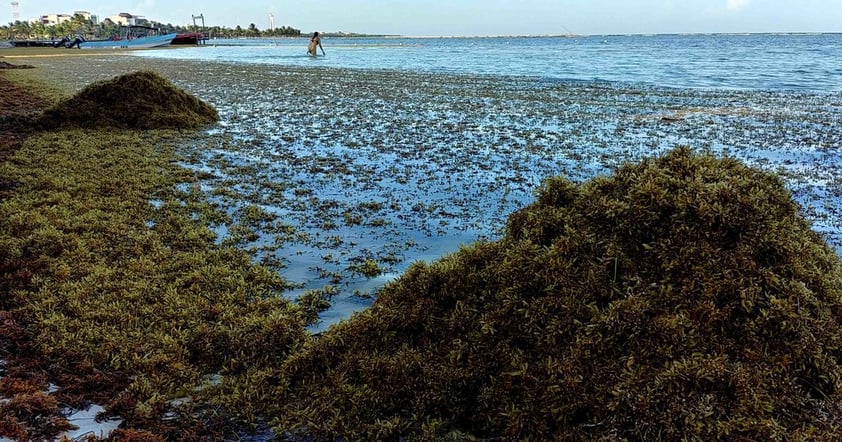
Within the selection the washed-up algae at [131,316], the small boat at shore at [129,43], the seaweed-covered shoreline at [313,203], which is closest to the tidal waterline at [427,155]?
the seaweed-covered shoreline at [313,203]

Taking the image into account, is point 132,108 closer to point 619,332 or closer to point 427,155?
point 427,155

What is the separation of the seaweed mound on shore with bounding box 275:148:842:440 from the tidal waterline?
4.41 feet

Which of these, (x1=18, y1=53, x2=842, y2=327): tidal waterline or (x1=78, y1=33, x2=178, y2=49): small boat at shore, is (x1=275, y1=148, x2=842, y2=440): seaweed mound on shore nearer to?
(x1=18, y1=53, x2=842, y2=327): tidal waterline

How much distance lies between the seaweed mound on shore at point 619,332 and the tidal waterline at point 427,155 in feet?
4.41

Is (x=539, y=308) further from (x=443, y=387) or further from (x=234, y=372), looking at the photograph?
(x=234, y=372)

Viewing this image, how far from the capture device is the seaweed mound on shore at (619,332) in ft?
8.00

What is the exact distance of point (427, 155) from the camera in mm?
10016

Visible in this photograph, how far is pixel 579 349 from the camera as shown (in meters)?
2.64

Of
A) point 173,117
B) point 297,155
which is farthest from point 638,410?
point 173,117

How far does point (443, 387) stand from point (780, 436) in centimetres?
148

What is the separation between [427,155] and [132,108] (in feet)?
24.1

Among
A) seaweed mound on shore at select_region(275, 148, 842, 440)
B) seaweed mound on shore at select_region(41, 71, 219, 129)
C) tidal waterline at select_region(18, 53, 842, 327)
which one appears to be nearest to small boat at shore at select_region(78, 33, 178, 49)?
tidal waterline at select_region(18, 53, 842, 327)

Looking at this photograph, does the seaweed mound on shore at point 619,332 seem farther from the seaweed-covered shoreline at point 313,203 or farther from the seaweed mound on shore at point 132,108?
the seaweed mound on shore at point 132,108

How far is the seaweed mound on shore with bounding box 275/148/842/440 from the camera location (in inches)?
96.0
